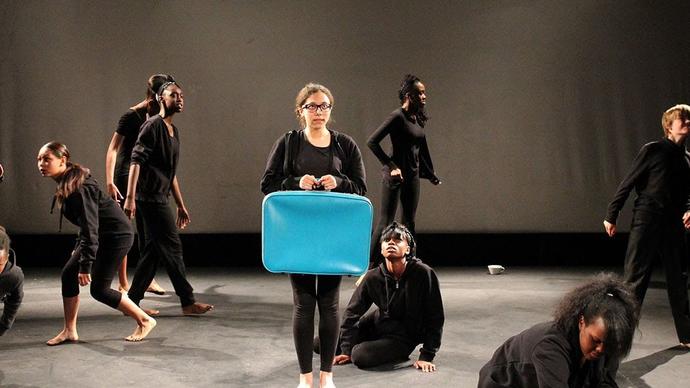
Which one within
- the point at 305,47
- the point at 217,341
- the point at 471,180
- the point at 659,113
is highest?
the point at 305,47

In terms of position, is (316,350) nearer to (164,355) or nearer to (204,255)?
(164,355)

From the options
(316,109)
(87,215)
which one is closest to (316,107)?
(316,109)

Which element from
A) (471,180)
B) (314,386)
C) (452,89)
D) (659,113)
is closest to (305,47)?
(452,89)

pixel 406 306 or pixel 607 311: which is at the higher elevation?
pixel 607 311

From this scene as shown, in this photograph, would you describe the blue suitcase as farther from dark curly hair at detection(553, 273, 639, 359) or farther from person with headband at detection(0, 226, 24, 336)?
person with headband at detection(0, 226, 24, 336)

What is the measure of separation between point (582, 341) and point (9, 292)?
265cm

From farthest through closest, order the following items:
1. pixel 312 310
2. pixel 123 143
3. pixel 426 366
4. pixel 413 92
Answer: pixel 413 92, pixel 123 143, pixel 426 366, pixel 312 310

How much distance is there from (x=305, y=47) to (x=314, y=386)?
12.8 feet

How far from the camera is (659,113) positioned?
698 cm

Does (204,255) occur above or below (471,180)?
below

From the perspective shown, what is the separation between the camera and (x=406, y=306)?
13.0 ft

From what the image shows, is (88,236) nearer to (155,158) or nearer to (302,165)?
(155,158)

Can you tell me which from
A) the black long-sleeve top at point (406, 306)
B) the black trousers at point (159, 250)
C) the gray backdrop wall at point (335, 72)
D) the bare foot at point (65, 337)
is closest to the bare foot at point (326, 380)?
the black long-sleeve top at point (406, 306)

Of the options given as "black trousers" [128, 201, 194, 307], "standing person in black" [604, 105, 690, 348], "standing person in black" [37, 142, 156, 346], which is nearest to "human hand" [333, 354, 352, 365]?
"standing person in black" [37, 142, 156, 346]
